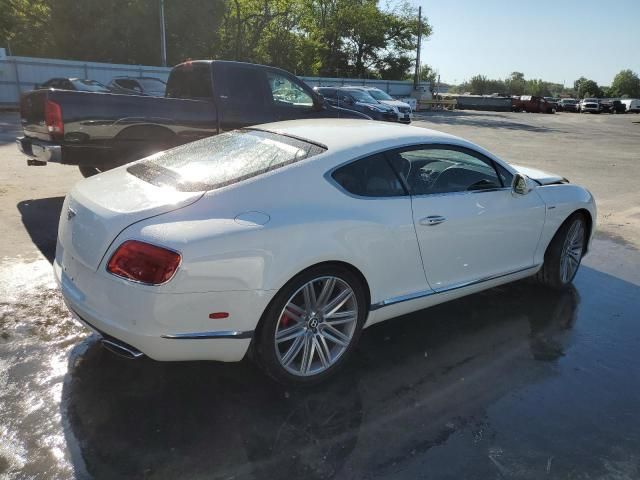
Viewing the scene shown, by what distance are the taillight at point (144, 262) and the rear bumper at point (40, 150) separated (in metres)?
4.30

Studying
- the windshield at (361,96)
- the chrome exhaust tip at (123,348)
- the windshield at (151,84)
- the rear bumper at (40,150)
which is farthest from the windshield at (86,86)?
the chrome exhaust tip at (123,348)

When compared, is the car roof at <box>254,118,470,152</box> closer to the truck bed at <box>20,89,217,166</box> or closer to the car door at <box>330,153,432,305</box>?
the car door at <box>330,153,432,305</box>

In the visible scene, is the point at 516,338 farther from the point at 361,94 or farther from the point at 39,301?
the point at 361,94

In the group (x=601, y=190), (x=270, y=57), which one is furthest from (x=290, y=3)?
(x=601, y=190)

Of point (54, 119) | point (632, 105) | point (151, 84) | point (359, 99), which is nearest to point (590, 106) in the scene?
point (632, 105)

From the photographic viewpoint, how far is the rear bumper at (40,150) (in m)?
6.43

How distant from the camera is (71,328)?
12.7 ft

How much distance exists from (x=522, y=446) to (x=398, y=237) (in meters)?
1.36

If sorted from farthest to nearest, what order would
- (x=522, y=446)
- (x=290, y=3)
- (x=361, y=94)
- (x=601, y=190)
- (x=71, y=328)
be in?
1. (x=290, y=3)
2. (x=361, y=94)
3. (x=601, y=190)
4. (x=71, y=328)
5. (x=522, y=446)

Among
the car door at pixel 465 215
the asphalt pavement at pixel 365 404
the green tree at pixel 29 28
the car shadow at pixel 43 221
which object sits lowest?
the asphalt pavement at pixel 365 404

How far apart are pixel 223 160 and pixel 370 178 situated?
0.95 metres

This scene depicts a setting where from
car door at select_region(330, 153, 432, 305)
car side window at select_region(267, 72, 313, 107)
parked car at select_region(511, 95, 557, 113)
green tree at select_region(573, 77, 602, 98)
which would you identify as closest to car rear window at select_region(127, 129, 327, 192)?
car door at select_region(330, 153, 432, 305)

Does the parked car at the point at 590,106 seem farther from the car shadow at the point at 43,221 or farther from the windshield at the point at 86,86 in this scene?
the car shadow at the point at 43,221

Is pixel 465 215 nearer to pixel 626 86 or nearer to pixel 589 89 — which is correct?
pixel 589 89
